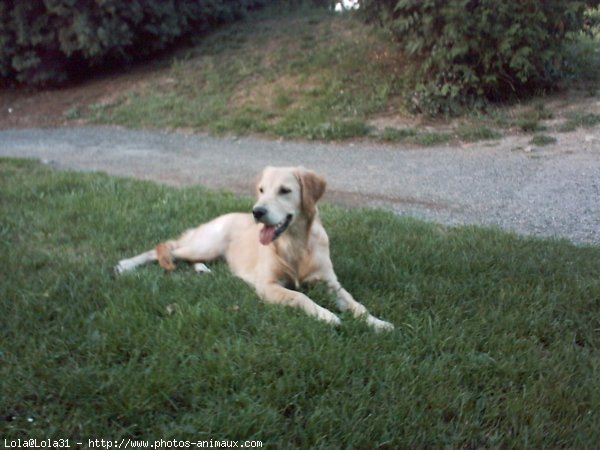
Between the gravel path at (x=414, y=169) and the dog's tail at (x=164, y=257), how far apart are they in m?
2.90

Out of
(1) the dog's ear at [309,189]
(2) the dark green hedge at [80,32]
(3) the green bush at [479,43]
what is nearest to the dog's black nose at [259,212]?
(1) the dog's ear at [309,189]

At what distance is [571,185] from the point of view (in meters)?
7.08

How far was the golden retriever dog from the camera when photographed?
393 centimetres

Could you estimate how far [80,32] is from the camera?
14.3m

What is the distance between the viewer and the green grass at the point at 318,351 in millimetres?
2652

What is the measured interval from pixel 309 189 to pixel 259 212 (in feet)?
1.51

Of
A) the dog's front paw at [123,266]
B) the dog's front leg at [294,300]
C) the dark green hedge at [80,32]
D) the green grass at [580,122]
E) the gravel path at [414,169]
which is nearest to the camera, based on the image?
the dog's front leg at [294,300]

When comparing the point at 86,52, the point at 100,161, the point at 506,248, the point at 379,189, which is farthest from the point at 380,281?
the point at 86,52

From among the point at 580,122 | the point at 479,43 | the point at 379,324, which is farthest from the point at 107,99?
the point at 379,324

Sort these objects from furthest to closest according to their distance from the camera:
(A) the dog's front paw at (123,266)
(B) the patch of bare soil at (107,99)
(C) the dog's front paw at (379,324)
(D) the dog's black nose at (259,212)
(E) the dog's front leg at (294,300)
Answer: (B) the patch of bare soil at (107,99) < (A) the dog's front paw at (123,266) < (D) the dog's black nose at (259,212) < (E) the dog's front leg at (294,300) < (C) the dog's front paw at (379,324)

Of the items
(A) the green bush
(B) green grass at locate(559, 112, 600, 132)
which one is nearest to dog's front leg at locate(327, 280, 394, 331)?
(B) green grass at locate(559, 112, 600, 132)

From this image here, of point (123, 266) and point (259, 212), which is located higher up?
point (259, 212)

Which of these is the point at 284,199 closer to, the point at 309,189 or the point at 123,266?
the point at 309,189

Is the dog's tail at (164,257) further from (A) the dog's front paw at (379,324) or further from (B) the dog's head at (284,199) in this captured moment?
(A) the dog's front paw at (379,324)
